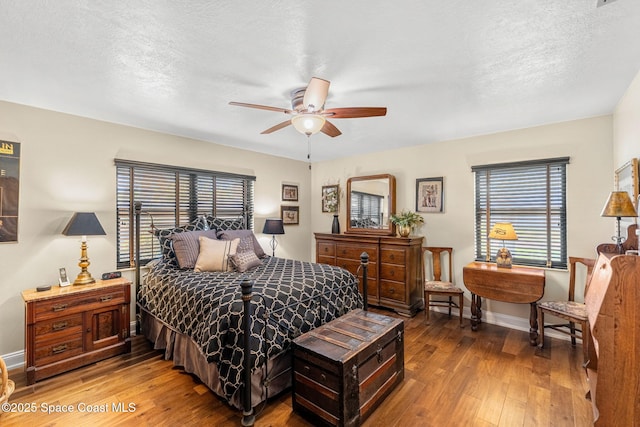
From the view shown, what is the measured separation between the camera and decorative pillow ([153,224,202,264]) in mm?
3008

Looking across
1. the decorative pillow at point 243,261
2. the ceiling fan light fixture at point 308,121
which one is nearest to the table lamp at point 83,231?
the decorative pillow at point 243,261

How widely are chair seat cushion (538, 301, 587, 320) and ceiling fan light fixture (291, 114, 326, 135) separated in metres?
2.82

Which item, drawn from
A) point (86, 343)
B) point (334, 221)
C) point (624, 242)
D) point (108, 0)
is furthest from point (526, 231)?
point (86, 343)

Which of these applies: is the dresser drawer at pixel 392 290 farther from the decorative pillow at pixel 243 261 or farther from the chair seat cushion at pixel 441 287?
the decorative pillow at pixel 243 261

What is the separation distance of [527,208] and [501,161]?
644 mm

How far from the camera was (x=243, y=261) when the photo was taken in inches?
117

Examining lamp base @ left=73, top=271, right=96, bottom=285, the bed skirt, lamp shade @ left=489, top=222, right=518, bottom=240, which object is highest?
lamp shade @ left=489, top=222, right=518, bottom=240

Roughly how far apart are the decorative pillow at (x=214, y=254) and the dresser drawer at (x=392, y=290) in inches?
84.9

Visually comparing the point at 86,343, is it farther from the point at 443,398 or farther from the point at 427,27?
the point at 427,27

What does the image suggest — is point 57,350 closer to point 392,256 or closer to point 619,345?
point 392,256

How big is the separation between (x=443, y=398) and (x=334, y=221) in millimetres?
3113

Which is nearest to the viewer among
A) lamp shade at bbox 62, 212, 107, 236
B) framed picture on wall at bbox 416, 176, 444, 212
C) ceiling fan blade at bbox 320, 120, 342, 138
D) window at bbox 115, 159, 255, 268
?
ceiling fan blade at bbox 320, 120, 342, 138

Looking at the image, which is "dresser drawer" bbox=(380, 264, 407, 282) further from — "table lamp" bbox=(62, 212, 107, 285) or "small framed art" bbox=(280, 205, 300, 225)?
"table lamp" bbox=(62, 212, 107, 285)

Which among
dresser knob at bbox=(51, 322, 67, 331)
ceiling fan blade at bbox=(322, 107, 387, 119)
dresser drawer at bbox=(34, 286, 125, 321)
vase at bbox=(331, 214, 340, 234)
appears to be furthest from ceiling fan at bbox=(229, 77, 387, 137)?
vase at bbox=(331, 214, 340, 234)
